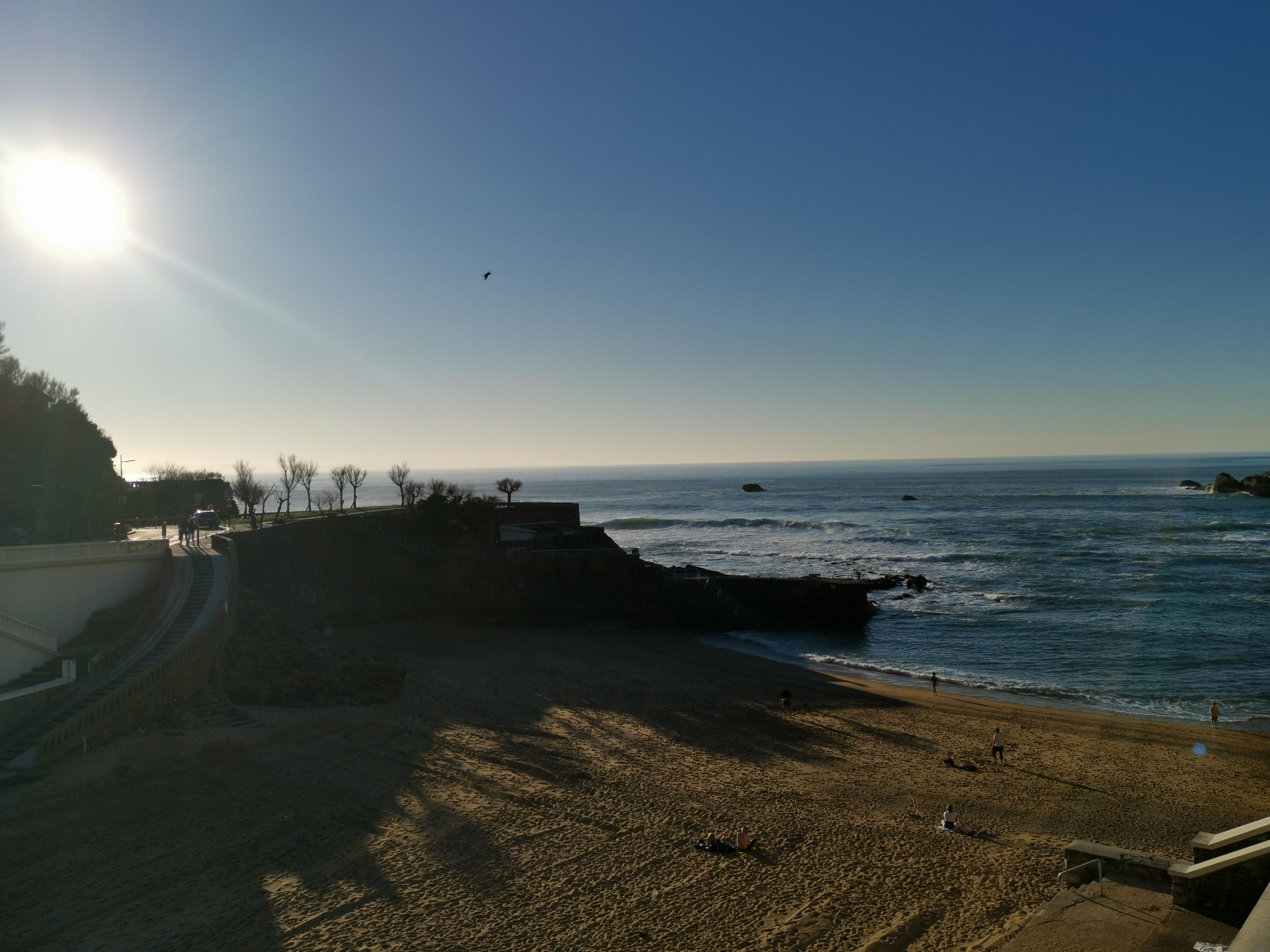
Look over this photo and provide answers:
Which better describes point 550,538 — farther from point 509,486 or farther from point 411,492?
point 411,492

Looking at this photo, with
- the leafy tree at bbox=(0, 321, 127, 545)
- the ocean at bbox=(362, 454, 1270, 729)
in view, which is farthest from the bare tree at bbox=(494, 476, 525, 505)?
the leafy tree at bbox=(0, 321, 127, 545)

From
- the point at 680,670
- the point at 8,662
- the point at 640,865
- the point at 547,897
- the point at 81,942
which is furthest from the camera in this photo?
the point at 680,670

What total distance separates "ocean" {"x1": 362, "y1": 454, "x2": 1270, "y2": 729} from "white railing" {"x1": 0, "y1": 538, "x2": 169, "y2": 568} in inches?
955

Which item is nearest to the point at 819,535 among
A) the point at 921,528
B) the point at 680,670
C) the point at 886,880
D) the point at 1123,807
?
the point at 921,528

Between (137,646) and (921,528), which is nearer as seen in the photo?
(137,646)

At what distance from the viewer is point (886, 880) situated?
1200 cm

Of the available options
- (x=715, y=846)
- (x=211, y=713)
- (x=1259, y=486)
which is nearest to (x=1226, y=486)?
(x=1259, y=486)

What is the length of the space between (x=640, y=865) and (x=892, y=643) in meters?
24.8

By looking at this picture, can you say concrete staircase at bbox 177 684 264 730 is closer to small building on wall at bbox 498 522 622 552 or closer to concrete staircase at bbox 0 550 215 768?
concrete staircase at bbox 0 550 215 768

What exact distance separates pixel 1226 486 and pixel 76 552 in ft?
459

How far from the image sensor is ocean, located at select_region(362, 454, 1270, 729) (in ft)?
89.6

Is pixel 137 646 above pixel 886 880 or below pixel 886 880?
above

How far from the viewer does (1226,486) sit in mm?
111750

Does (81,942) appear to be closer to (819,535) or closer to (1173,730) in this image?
(1173,730)
